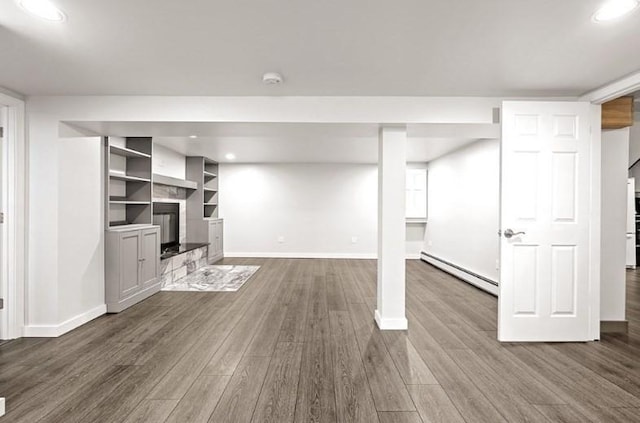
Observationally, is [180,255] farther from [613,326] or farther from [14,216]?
[613,326]

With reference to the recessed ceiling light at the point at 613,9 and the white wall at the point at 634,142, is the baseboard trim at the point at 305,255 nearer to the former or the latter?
the white wall at the point at 634,142

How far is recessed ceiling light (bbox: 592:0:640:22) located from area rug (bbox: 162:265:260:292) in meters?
4.45

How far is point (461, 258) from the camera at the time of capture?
5469 mm

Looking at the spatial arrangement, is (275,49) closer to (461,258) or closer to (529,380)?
(529,380)

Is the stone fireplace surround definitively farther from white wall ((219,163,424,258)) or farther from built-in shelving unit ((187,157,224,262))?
white wall ((219,163,424,258))

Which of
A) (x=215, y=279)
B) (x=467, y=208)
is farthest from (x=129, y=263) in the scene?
(x=467, y=208)

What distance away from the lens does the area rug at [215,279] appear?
4.62 m

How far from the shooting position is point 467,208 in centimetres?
530

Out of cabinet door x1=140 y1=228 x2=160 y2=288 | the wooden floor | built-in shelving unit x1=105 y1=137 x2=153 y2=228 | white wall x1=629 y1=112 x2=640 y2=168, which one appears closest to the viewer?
the wooden floor

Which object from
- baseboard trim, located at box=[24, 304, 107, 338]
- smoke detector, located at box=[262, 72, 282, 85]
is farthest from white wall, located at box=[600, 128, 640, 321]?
baseboard trim, located at box=[24, 304, 107, 338]

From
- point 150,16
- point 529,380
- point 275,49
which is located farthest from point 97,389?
point 529,380

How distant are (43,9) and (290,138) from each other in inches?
129

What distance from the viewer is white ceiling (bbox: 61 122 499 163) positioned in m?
3.04

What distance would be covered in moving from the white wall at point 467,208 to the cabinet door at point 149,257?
179 inches
